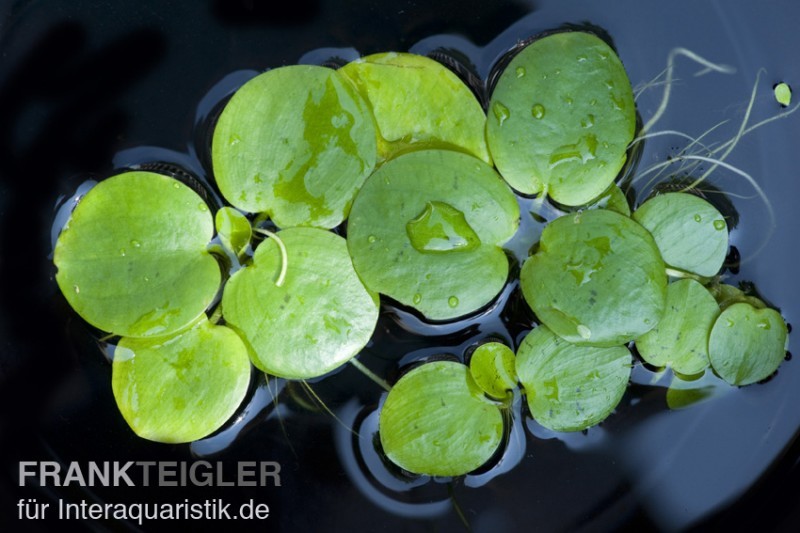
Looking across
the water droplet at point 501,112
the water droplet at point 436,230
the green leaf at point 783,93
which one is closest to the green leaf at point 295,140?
the water droplet at point 436,230

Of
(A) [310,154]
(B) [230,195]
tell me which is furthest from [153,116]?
(A) [310,154]

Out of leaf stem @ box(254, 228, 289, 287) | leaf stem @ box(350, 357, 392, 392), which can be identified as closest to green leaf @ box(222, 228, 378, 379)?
leaf stem @ box(254, 228, 289, 287)

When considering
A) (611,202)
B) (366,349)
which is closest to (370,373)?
(366,349)

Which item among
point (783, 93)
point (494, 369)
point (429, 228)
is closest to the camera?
point (429, 228)

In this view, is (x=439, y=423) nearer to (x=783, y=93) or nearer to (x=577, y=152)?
(x=577, y=152)

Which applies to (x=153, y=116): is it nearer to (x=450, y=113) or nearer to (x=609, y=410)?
(x=450, y=113)

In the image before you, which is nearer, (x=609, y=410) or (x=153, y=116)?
(x=609, y=410)

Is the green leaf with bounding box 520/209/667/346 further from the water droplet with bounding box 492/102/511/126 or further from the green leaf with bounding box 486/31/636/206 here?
the water droplet with bounding box 492/102/511/126
